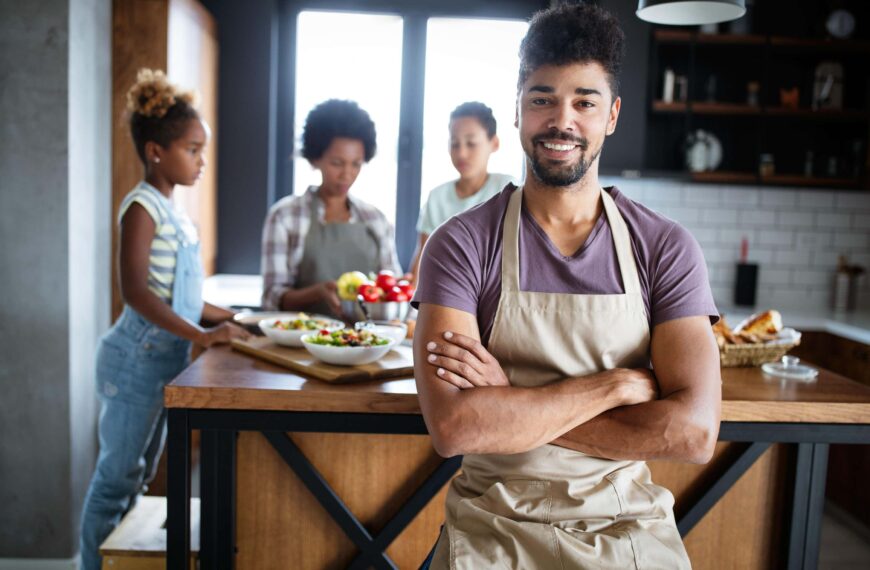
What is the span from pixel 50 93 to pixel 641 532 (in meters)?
2.48

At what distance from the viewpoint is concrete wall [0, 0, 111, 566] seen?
9.23ft

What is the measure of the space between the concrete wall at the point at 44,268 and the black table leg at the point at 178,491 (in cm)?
125

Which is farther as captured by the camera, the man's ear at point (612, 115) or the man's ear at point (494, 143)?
the man's ear at point (494, 143)

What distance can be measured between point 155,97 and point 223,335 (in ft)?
2.93

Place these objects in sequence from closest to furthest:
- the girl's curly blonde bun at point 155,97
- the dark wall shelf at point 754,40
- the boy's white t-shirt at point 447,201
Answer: the girl's curly blonde bun at point 155,97 → the boy's white t-shirt at point 447,201 → the dark wall shelf at point 754,40

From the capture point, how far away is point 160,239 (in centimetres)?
262

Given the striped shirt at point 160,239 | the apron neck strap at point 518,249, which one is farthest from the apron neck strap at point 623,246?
the striped shirt at point 160,239

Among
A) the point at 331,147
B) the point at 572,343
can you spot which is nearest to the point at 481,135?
the point at 331,147

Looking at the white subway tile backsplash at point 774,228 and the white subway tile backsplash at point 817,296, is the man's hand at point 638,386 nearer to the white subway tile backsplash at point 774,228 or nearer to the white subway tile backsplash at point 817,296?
the white subway tile backsplash at point 774,228

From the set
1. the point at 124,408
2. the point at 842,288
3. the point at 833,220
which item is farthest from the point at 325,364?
the point at 833,220

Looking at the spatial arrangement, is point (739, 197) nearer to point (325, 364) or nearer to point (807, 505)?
point (807, 505)

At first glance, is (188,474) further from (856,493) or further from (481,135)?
(856,493)

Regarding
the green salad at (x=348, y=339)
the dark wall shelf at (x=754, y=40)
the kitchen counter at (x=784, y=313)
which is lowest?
the kitchen counter at (x=784, y=313)

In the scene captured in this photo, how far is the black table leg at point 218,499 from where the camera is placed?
2002mm
